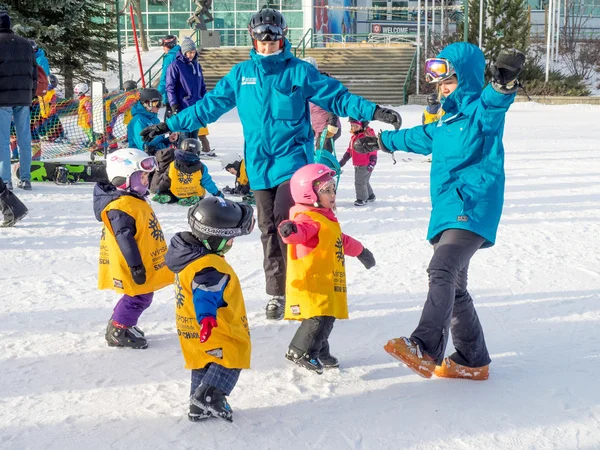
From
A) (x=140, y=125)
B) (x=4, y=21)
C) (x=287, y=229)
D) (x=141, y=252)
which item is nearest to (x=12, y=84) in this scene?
(x=4, y=21)

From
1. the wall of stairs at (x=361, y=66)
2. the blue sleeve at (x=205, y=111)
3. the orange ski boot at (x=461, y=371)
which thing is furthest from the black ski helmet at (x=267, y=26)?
the wall of stairs at (x=361, y=66)

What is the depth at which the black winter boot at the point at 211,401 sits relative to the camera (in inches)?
128

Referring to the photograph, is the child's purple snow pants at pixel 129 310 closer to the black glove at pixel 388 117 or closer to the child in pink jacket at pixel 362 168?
the black glove at pixel 388 117

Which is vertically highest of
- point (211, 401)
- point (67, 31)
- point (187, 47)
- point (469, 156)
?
point (67, 31)

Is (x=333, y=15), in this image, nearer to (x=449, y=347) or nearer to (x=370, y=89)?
(x=370, y=89)

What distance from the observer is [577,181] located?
1020cm

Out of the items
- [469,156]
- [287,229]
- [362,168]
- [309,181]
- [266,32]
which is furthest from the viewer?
[362,168]

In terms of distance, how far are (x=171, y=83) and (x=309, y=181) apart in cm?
830

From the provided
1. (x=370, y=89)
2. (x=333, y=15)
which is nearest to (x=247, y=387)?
(x=370, y=89)

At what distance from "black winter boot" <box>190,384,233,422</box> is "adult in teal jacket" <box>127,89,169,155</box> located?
18.7ft

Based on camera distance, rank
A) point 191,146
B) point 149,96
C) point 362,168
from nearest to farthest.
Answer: point 191,146 → point 362,168 → point 149,96

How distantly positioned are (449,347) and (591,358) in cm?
77

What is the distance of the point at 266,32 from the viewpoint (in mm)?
4516

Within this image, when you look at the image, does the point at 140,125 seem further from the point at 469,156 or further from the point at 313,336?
the point at 469,156
